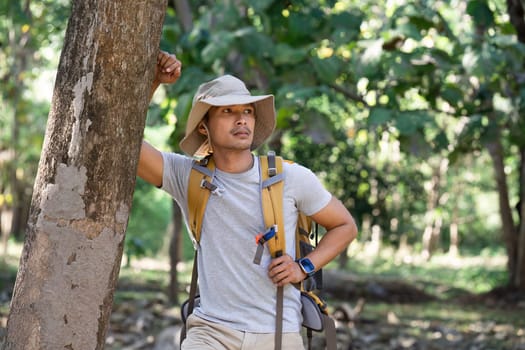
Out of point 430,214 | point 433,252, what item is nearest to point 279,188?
point 430,214

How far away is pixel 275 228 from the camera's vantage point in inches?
133

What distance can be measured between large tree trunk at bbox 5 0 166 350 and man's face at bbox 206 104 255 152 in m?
0.64

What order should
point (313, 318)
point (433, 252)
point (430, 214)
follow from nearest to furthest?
point (313, 318), point (430, 214), point (433, 252)

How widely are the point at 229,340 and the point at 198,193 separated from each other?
571 millimetres

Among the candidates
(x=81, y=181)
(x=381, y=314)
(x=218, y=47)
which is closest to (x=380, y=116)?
(x=218, y=47)

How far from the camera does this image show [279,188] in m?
3.47

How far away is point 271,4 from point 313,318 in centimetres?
412

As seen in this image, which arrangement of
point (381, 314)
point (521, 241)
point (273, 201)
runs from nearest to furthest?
point (273, 201), point (381, 314), point (521, 241)

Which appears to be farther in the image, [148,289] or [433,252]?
[433,252]

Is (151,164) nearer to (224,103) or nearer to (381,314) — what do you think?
(224,103)

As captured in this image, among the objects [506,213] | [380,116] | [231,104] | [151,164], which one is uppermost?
[380,116]

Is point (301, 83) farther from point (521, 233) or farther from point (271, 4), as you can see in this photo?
point (521, 233)

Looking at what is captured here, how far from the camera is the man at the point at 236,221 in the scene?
337 centimetres

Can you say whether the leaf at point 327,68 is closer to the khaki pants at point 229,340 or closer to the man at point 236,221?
the man at point 236,221
